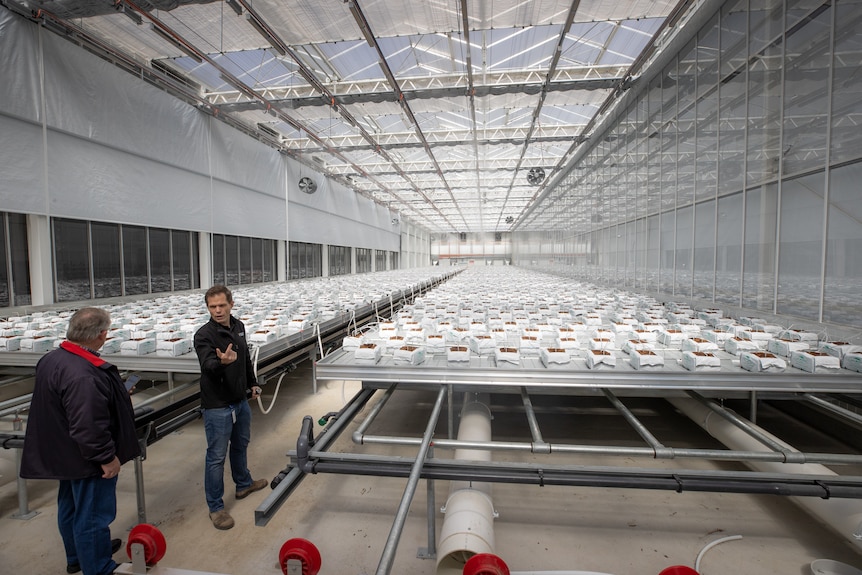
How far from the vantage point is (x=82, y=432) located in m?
1.82

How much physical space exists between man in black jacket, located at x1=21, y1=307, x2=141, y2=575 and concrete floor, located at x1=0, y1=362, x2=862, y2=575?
558 millimetres

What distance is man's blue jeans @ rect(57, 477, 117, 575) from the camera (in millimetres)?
1934

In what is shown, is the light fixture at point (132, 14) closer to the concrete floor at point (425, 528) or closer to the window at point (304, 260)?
the concrete floor at point (425, 528)

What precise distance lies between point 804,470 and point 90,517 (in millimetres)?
4111

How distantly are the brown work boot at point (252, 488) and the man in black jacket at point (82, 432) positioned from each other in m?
0.89

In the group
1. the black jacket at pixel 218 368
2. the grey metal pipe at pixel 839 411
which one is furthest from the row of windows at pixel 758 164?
the black jacket at pixel 218 368

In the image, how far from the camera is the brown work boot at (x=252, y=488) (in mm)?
2873

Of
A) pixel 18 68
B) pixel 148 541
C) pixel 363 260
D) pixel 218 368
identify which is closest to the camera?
pixel 148 541

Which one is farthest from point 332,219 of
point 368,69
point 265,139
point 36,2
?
point 36,2

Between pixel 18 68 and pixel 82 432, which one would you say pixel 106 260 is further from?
pixel 82 432

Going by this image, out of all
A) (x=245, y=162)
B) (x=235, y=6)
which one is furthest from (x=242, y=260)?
(x=235, y=6)

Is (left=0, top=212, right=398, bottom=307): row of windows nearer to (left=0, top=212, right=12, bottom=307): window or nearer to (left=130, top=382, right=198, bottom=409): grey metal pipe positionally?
(left=0, top=212, right=12, bottom=307): window

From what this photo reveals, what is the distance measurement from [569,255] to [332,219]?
10.9 meters

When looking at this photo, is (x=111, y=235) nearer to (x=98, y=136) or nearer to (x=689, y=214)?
(x=98, y=136)
